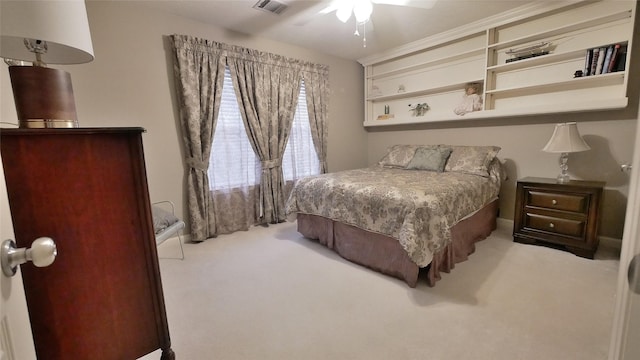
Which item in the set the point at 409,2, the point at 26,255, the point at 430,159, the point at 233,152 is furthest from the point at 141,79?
the point at 430,159

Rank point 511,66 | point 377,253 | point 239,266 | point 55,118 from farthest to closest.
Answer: point 511,66
point 239,266
point 377,253
point 55,118

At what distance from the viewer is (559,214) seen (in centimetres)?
257

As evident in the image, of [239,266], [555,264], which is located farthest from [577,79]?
[239,266]

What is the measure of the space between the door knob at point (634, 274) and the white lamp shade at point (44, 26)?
57.8 inches

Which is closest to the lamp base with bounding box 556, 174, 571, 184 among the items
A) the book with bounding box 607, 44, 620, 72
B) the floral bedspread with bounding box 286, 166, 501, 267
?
the floral bedspread with bounding box 286, 166, 501, 267

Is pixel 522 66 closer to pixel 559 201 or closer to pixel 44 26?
pixel 559 201

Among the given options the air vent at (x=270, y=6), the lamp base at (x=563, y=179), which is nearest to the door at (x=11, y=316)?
the air vent at (x=270, y=6)

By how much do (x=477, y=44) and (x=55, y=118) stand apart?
13.0 feet

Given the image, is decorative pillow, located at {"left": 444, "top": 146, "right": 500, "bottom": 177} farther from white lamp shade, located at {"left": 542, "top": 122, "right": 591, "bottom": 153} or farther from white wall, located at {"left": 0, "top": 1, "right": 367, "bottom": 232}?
white wall, located at {"left": 0, "top": 1, "right": 367, "bottom": 232}

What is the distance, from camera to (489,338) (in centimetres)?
151

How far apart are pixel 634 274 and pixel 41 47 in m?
1.65

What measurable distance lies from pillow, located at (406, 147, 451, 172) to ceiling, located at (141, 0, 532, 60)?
1438 mm

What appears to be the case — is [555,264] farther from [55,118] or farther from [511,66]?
[55,118]

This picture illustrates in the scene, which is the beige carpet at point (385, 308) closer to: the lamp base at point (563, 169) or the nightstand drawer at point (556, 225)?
the nightstand drawer at point (556, 225)
